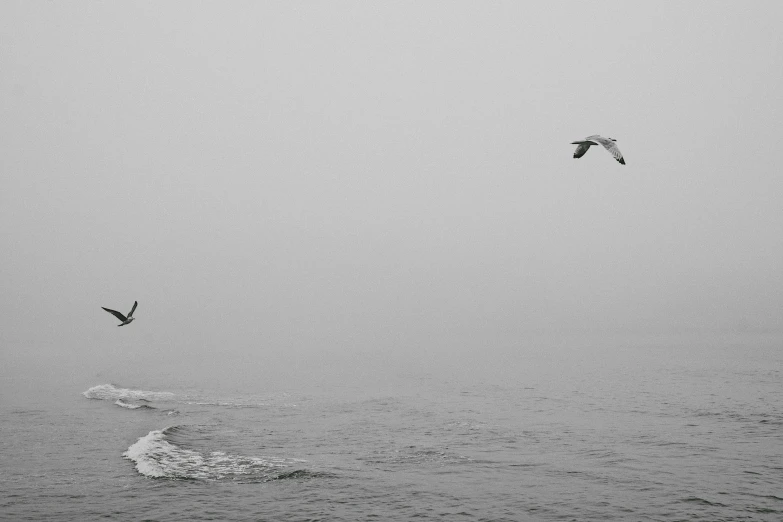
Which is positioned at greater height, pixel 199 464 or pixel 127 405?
pixel 199 464

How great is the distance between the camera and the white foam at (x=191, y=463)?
22453 millimetres

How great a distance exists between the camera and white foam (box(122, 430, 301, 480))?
22.5 meters

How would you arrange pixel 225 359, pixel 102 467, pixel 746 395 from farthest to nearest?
pixel 225 359
pixel 746 395
pixel 102 467

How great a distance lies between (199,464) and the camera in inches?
938

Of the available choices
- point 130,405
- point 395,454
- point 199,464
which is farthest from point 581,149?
point 130,405

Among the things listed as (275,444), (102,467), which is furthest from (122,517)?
(275,444)

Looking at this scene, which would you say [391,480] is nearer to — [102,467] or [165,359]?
[102,467]

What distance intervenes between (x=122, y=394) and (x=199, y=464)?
88.2 feet

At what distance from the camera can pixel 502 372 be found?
69812 millimetres

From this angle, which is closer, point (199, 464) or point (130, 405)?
point (199, 464)

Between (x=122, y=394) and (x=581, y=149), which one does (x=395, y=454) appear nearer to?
(x=581, y=149)

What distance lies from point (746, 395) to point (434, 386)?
2338cm

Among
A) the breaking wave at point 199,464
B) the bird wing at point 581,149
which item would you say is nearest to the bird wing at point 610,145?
the bird wing at point 581,149

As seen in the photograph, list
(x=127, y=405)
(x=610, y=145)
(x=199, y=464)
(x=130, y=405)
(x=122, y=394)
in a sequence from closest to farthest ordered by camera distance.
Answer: (x=610, y=145)
(x=199, y=464)
(x=127, y=405)
(x=130, y=405)
(x=122, y=394)
